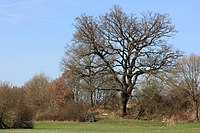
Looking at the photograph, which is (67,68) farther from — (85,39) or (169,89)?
(169,89)

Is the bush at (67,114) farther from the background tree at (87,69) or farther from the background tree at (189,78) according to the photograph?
the background tree at (189,78)

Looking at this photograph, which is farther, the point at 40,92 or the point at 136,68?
the point at 40,92

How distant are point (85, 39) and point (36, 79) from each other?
2938 centimetres

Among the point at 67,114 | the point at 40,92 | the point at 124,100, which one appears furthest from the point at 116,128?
the point at 40,92

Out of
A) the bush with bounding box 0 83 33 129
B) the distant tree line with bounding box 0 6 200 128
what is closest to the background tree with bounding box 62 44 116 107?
the distant tree line with bounding box 0 6 200 128

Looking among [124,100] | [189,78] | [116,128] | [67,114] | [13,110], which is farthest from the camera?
[67,114]

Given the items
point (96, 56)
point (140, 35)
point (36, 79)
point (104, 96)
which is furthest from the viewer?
point (36, 79)

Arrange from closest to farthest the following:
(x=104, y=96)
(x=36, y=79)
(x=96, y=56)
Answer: (x=96, y=56) → (x=104, y=96) → (x=36, y=79)

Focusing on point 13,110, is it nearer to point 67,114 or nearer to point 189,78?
point 67,114

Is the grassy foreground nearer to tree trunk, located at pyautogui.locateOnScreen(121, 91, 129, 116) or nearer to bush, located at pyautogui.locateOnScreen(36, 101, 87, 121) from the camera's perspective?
tree trunk, located at pyautogui.locateOnScreen(121, 91, 129, 116)

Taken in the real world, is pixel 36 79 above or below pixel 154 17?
below

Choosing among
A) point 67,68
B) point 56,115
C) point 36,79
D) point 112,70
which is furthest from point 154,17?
point 36,79

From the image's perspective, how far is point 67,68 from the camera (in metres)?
59.4

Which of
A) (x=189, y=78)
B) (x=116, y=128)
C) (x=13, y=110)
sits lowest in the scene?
(x=116, y=128)
